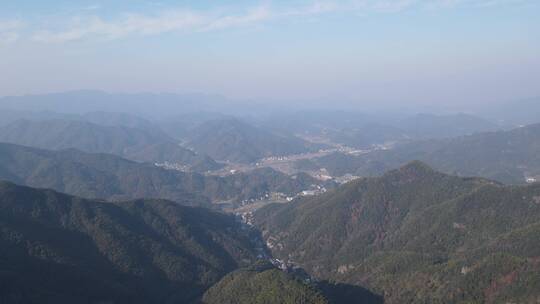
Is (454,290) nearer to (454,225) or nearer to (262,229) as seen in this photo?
(454,225)

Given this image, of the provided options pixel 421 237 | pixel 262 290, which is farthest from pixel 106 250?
pixel 421 237

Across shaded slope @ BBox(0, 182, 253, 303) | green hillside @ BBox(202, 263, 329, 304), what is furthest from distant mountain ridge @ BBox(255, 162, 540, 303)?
shaded slope @ BBox(0, 182, 253, 303)

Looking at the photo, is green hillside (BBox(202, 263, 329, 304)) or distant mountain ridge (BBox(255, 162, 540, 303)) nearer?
green hillside (BBox(202, 263, 329, 304))

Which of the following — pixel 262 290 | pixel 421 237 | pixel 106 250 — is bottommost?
pixel 421 237

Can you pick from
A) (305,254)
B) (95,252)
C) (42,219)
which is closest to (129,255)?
(95,252)

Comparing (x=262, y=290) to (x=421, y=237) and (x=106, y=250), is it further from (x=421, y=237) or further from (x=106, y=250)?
(x=421, y=237)

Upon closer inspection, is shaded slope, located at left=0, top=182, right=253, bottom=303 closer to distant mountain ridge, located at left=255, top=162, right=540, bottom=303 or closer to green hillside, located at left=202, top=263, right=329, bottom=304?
green hillside, located at left=202, top=263, right=329, bottom=304

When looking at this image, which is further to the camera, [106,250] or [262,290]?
[106,250]

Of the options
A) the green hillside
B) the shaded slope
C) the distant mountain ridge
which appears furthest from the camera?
the shaded slope

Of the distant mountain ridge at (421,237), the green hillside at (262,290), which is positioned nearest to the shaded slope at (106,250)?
the green hillside at (262,290)

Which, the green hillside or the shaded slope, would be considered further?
the shaded slope

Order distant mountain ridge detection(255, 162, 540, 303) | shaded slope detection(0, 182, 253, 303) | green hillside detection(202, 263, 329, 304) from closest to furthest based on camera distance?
green hillside detection(202, 263, 329, 304) → distant mountain ridge detection(255, 162, 540, 303) → shaded slope detection(0, 182, 253, 303)
